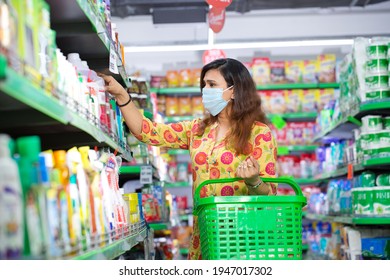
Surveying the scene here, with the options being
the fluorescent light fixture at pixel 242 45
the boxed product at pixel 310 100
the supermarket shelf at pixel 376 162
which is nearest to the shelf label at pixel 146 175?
the supermarket shelf at pixel 376 162

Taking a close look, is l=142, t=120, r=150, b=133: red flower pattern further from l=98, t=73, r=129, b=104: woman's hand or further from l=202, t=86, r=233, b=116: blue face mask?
l=202, t=86, r=233, b=116: blue face mask

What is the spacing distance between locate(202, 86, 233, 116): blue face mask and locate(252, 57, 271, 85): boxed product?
4.93m

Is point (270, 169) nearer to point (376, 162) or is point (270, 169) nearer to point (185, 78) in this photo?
point (376, 162)

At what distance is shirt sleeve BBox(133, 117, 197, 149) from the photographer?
299 cm

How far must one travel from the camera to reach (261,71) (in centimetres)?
777

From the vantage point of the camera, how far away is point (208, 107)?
289 cm

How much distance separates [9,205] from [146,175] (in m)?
2.80

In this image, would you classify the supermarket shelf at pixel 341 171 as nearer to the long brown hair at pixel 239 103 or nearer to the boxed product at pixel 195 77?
the long brown hair at pixel 239 103

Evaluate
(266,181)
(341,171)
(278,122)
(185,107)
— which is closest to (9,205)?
(266,181)

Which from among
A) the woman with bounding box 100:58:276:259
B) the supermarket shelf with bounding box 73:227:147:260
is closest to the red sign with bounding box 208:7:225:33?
the woman with bounding box 100:58:276:259

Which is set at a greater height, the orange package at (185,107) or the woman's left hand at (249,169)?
the orange package at (185,107)

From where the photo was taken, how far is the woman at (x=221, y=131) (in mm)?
2787
